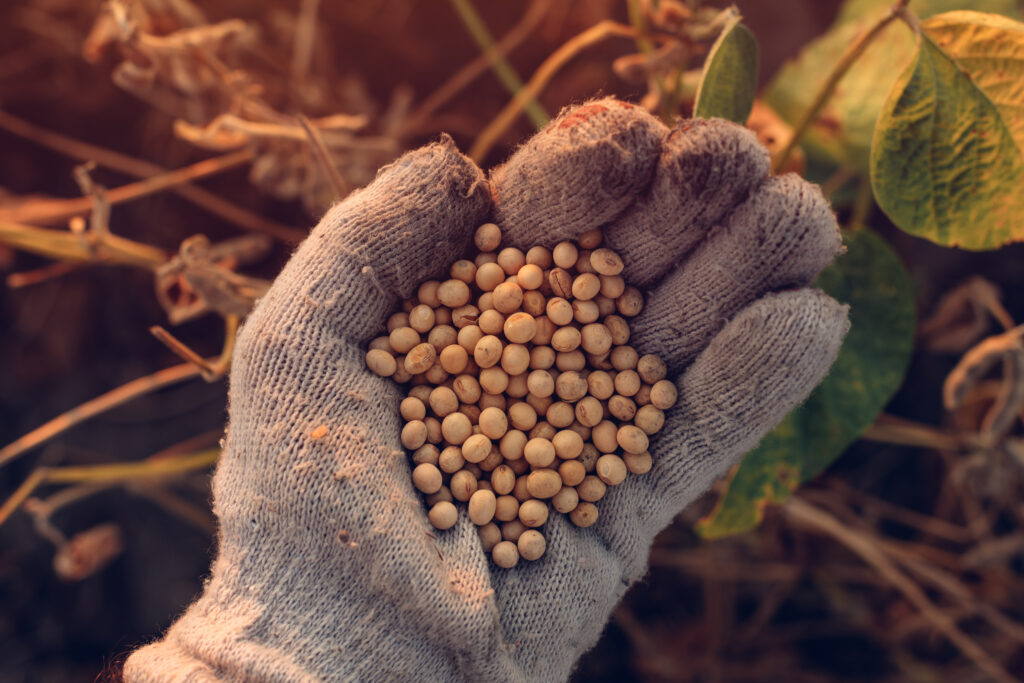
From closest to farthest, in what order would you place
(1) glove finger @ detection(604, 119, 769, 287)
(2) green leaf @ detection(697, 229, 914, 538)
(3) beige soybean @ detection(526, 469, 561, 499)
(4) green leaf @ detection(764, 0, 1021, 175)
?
(1) glove finger @ detection(604, 119, 769, 287), (3) beige soybean @ detection(526, 469, 561, 499), (2) green leaf @ detection(697, 229, 914, 538), (4) green leaf @ detection(764, 0, 1021, 175)

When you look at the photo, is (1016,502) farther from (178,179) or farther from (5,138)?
(5,138)

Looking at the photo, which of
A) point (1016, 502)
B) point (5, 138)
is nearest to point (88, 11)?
point (5, 138)

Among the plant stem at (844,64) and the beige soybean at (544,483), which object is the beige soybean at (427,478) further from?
the plant stem at (844,64)

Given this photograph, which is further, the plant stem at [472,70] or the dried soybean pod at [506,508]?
the plant stem at [472,70]

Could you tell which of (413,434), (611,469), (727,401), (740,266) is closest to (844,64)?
(740,266)

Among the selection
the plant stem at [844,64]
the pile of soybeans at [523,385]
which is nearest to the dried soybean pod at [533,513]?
the pile of soybeans at [523,385]

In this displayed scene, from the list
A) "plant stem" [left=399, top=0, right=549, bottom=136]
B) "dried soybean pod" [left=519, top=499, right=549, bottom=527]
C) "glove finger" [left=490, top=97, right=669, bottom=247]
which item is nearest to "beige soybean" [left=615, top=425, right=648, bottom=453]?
"dried soybean pod" [left=519, top=499, right=549, bottom=527]

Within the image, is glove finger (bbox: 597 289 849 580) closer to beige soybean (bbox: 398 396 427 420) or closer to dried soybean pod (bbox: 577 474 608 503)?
dried soybean pod (bbox: 577 474 608 503)
